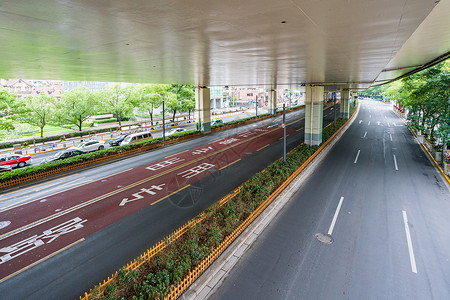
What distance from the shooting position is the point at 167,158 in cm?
2345

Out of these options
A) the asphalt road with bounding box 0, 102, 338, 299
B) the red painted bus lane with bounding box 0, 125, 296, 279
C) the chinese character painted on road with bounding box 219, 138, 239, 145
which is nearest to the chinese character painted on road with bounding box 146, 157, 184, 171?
the red painted bus lane with bounding box 0, 125, 296, 279

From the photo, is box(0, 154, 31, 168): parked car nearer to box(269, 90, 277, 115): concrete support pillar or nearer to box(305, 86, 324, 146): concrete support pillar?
box(305, 86, 324, 146): concrete support pillar

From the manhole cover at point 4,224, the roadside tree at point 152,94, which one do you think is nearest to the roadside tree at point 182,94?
the roadside tree at point 152,94

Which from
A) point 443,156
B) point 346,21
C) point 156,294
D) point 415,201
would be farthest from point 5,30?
point 443,156

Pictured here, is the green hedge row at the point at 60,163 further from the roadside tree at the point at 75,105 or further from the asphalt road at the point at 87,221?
the roadside tree at the point at 75,105

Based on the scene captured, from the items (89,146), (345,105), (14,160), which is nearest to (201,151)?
(89,146)

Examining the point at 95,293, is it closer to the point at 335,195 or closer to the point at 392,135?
the point at 335,195

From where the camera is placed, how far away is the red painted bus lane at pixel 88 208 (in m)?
9.67

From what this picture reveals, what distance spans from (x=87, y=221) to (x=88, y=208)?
1511 millimetres

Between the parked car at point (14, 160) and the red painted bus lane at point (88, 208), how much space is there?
39.1 feet

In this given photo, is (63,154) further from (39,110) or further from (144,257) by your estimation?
(144,257)

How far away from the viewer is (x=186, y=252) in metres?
8.45

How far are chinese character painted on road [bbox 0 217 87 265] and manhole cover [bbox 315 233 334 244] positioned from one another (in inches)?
430

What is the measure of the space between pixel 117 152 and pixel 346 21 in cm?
2223
